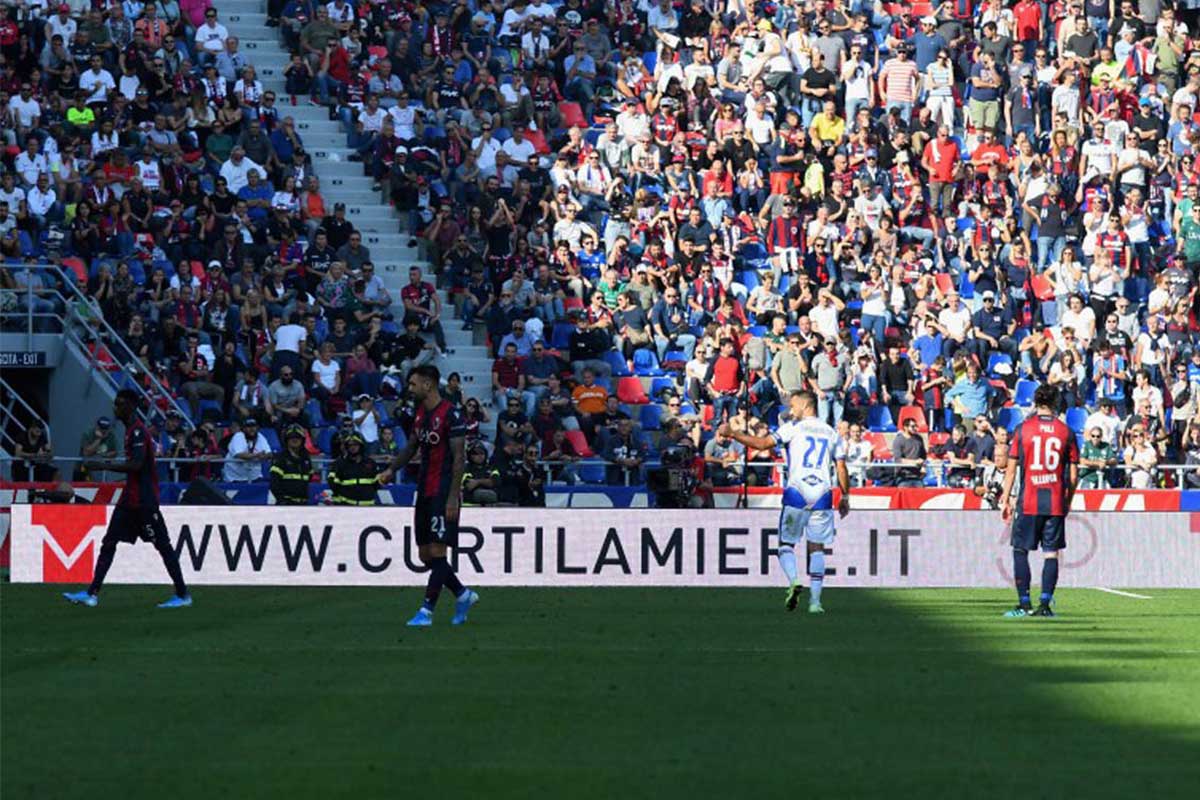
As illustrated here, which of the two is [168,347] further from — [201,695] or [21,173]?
[201,695]

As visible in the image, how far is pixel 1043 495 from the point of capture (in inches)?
771

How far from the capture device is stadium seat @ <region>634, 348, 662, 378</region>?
106 feet

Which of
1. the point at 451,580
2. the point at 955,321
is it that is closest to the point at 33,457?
the point at 451,580

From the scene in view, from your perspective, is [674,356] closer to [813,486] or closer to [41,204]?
[41,204]

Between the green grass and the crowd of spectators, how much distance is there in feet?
38.2

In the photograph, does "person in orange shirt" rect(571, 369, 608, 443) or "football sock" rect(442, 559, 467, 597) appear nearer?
"football sock" rect(442, 559, 467, 597)

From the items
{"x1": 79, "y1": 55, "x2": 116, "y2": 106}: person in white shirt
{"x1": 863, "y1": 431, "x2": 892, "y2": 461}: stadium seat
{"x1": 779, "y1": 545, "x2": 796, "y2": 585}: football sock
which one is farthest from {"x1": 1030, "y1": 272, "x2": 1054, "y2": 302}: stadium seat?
{"x1": 779, "y1": 545, "x2": 796, "y2": 585}: football sock

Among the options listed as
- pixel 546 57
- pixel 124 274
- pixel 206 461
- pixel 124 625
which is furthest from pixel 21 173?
pixel 124 625

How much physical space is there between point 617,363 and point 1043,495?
1322 cm

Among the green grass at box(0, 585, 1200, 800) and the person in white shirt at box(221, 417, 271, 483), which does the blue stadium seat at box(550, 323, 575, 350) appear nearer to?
the person in white shirt at box(221, 417, 271, 483)

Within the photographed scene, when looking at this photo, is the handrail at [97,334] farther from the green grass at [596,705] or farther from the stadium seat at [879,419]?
the green grass at [596,705]

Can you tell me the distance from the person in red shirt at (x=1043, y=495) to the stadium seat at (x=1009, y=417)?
12.8 meters

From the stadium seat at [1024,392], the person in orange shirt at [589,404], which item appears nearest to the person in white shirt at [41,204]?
the person in orange shirt at [589,404]

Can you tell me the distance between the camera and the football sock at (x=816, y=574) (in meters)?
20.0
